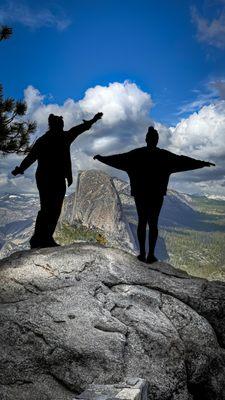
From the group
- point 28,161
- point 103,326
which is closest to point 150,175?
point 28,161

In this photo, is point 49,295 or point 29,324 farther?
point 49,295

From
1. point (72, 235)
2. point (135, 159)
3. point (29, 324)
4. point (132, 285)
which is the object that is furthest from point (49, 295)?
point (72, 235)

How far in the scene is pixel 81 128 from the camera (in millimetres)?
11695

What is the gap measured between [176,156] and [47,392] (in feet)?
24.6

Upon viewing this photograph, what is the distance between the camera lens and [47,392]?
20.4 ft

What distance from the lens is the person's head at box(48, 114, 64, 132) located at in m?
11.5

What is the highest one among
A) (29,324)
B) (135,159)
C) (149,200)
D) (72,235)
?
(135,159)

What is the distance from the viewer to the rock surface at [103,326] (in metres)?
6.58

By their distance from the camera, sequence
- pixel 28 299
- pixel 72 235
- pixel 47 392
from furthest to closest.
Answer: pixel 72 235, pixel 28 299, pixel 47 392

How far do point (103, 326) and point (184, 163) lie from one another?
5878 millimetres

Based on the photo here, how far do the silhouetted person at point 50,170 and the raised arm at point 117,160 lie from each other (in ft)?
3.57

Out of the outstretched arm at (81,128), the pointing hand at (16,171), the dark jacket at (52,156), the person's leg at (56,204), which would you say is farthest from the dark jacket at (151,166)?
the pointing hand at (16,171)

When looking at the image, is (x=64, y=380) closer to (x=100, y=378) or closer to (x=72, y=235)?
(x=100, y=378)

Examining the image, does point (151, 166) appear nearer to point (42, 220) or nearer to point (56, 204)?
point (56, 204)
